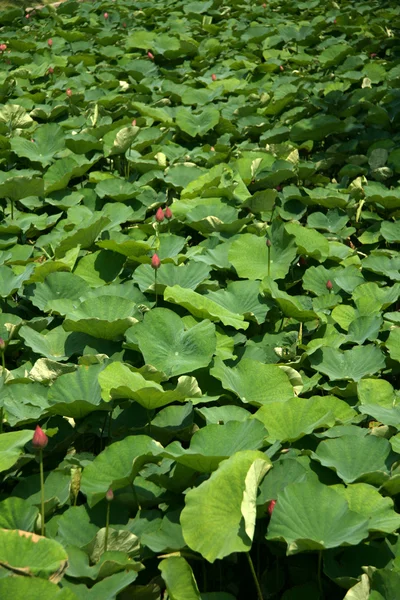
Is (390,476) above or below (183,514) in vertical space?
below

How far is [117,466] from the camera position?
155 cm

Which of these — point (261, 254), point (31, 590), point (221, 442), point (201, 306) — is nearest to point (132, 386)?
point (221, 442)

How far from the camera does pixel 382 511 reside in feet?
4.67

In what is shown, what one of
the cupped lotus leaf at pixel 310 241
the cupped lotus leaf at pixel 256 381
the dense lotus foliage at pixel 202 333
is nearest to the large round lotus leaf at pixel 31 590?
the dense lotus foliage at pixel 202 333

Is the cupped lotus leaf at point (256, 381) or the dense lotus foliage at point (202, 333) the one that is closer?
the dense lotus foliage at point (202, 333)

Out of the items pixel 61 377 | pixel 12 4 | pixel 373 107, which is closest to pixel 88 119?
pixel 373 107

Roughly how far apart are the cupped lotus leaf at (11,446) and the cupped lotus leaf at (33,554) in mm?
200

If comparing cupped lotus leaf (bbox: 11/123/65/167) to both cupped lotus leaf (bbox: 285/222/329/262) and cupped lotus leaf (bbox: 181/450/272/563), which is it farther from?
cupped lotus leaf (bbox: 181/450/272/563)

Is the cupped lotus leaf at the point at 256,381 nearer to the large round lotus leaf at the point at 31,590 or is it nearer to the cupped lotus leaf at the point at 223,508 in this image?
the cupped lotus leaf at the point at 223,508

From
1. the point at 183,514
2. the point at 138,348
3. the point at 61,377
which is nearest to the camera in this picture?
the point at 183,514

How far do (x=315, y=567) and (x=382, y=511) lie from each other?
0.18m

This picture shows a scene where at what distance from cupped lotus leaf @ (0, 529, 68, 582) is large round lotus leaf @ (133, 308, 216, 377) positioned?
0.65 metres

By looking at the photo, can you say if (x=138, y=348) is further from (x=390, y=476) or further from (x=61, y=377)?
(x=390, y=476)

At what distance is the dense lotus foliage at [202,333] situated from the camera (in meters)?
1.38
